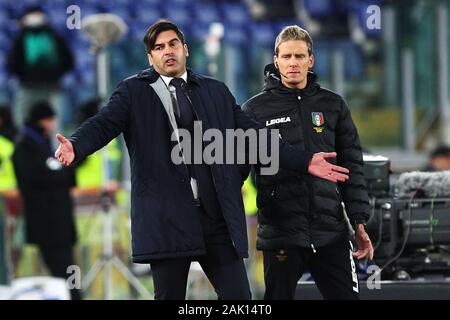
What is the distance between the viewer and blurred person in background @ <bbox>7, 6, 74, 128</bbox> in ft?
48.9

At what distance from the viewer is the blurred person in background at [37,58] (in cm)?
1491

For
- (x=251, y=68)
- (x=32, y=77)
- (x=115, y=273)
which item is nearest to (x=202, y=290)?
(x=115, y=273)

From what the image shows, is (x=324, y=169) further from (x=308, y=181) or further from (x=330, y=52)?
(x=330, y=52)

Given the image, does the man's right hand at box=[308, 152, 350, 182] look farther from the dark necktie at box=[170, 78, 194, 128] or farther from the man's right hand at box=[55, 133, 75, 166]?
the man's right hand at box=[55, 133, 75, 166]

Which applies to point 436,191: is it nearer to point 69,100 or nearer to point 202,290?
point 202,290

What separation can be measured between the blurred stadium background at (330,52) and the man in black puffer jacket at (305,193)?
8791mm

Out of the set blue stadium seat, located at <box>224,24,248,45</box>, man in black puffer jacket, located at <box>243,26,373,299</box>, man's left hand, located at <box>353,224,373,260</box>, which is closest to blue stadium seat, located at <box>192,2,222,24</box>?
blue stadium seat, located at <box>224,24,248,45</box>

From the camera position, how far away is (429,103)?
18.4 m

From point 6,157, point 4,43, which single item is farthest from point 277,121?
point 4,43

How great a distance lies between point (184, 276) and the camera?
20.8 ft

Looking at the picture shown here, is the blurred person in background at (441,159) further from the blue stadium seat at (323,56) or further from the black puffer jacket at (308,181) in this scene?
the black puffer jacket at (308,181)

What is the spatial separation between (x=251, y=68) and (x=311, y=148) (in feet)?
32.7

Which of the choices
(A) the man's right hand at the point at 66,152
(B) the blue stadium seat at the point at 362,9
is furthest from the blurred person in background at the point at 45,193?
(A) the man's right hand at the point at 66,152

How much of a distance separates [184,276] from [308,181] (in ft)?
2.84
